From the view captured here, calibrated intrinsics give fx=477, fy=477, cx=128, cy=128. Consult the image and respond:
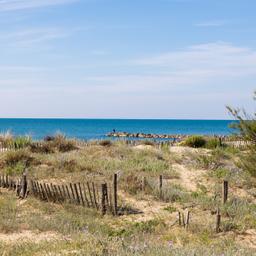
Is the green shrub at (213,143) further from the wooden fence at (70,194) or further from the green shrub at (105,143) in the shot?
the wooden fence at (70,194)

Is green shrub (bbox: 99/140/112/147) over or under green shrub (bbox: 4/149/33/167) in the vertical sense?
over

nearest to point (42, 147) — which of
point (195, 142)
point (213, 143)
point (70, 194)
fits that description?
point (195, 142)

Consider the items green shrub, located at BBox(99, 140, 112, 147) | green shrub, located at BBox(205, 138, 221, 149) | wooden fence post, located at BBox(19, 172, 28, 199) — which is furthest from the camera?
green shrub, located at BBox(205, 138, 221, 149)

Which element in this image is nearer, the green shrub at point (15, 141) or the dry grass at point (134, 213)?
the dry grass at point (134, 213)

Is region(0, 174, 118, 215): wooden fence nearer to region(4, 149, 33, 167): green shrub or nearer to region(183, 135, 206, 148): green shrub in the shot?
region(4, 149, 33, 167): green shrub

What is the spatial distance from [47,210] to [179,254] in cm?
663

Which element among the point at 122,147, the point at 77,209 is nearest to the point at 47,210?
the point at 77,209

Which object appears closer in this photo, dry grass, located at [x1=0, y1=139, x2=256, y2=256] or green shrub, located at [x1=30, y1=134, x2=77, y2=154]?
dry grass, located at [x1=0, y1=139, x2=256, y2=256]

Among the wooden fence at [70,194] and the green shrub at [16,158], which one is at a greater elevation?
the green shrub at [16,158]

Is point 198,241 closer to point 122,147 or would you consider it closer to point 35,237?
point 35,237

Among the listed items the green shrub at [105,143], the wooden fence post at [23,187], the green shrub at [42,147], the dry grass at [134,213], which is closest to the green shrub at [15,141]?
the green shrub at [42,147]

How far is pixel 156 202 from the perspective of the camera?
14.5 meters

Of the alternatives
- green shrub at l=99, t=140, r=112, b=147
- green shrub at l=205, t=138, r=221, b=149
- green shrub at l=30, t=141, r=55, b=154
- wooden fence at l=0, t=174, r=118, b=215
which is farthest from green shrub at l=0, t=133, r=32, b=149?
green shrub at l=205, t=138, r=221, b=149

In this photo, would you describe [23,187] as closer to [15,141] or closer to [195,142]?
[15,141]
